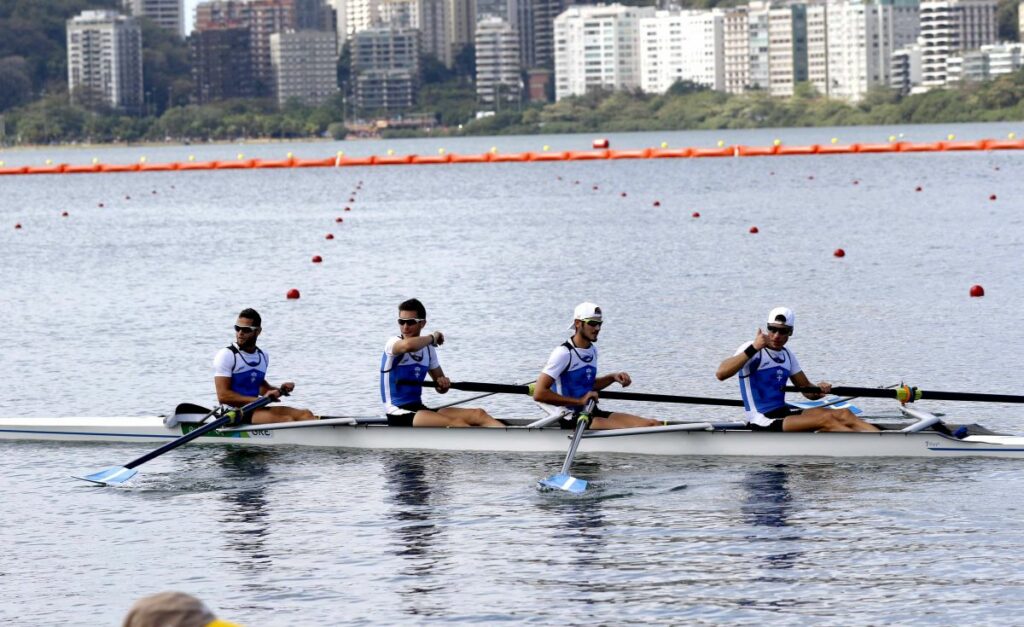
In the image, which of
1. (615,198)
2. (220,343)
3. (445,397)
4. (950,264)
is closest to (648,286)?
(950,264)

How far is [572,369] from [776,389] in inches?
80.2

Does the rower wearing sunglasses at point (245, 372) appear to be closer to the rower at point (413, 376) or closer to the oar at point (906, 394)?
the rower at point (413, 376)

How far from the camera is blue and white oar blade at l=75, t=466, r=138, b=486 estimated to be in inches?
715

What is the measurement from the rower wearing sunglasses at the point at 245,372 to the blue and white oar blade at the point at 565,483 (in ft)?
10.7

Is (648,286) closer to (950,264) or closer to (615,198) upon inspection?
(950,264)

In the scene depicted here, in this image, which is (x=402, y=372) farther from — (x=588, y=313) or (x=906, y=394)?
(x=906, y=394)

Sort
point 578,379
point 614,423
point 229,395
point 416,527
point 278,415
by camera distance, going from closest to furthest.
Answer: point 416,527, point 578,379, point 614,423, point 229,395, point 278,415

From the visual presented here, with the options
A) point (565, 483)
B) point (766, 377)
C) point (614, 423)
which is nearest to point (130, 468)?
point (565, 483)

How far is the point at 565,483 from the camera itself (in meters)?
17.1

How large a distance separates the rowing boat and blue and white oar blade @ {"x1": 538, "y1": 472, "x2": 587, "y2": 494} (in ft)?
4.17

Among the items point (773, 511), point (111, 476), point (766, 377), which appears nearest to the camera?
point (773, 511)

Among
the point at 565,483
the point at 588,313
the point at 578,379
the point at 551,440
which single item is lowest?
the point at 565,483

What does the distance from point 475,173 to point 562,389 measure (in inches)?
3513

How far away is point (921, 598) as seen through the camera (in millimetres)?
13461
